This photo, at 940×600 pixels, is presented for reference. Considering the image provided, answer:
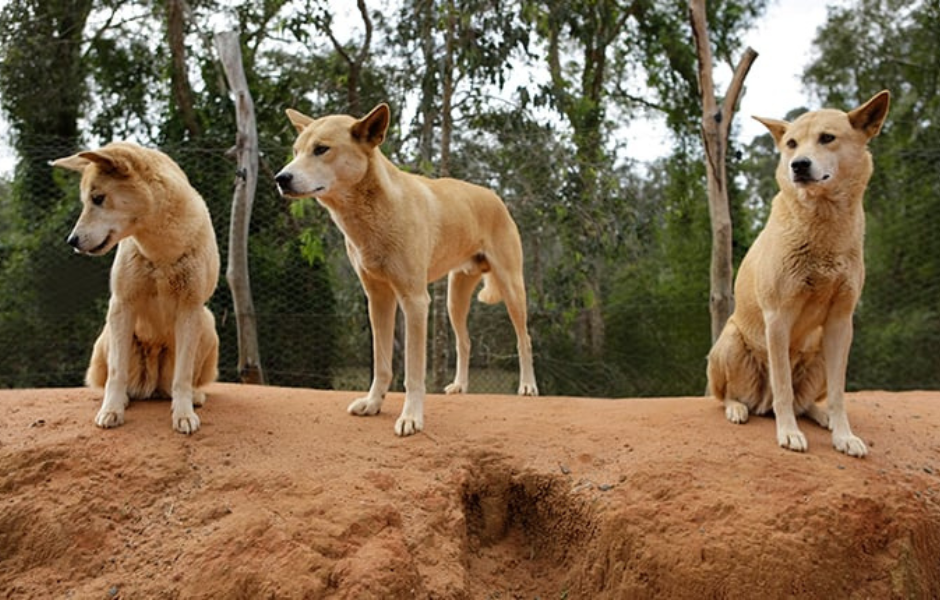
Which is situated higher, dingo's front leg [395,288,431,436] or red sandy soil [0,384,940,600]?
dingo's front leg [395,288,431,436]

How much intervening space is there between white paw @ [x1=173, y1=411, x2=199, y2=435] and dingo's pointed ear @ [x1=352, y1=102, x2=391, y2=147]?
4.86 feet

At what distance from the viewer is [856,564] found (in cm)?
272

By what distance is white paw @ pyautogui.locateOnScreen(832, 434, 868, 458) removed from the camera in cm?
318

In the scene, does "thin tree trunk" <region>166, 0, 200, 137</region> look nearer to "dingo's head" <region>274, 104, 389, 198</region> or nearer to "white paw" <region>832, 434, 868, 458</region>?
"dingo's head" <region>274, 104, 389, 198</region>

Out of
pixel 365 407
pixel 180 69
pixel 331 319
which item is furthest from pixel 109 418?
pixel 180 69

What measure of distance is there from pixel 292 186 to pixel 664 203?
5.24 m

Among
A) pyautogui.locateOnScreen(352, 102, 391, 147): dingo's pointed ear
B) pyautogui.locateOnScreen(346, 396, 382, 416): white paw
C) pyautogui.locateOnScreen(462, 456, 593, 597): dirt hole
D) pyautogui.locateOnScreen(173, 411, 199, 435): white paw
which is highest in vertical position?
pyautogui.locateOnScreen(352, 102, 391, 147): dingo's pointed ear

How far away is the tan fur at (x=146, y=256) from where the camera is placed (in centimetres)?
308

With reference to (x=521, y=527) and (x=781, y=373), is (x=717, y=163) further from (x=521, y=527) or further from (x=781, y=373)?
(x=521, y=527)

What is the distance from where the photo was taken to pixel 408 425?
3377mm

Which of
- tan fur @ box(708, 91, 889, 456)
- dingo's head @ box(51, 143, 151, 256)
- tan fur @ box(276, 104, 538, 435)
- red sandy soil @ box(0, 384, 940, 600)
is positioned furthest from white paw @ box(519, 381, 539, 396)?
dingo's head @ box(51, 143, 151, 256)

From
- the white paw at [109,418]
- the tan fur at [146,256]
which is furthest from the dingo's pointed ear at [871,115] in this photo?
the white paw at [109,418]

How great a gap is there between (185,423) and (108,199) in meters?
1.01

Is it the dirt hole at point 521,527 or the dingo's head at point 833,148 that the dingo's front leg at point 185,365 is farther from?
the dingo's head at point 833,148
